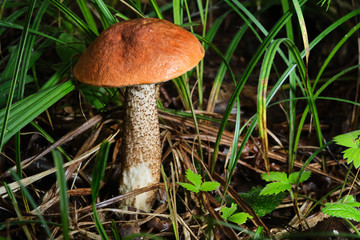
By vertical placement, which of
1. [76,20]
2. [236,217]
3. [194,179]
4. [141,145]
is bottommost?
[236,217]

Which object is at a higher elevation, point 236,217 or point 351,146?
point 351,146

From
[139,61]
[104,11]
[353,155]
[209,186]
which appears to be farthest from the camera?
[104,11]

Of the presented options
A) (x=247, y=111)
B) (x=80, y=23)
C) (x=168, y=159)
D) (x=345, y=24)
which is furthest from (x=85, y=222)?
(x=345, y=24)

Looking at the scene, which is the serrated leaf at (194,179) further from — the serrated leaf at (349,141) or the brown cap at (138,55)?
the serrated leaf at (349,141)

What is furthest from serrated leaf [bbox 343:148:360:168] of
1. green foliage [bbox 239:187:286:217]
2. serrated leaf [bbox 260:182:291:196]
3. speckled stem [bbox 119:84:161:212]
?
speckled stem [bbox 119:84:161:212]

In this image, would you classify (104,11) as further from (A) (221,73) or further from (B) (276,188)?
(B) (276,188)

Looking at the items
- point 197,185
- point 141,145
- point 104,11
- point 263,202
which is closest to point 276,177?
point 263,202
